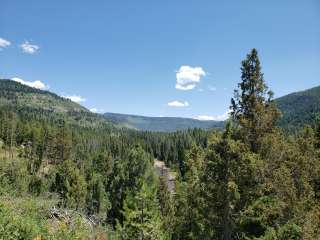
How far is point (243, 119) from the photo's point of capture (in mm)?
19922

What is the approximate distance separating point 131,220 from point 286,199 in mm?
13041

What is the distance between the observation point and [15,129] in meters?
118

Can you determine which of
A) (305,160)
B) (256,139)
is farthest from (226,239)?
(305,160)

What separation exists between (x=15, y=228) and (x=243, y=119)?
14027mm

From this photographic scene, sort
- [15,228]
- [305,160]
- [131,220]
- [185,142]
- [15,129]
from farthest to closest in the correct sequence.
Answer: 1. [185,142]
2. [15,129]
3. [131,220]
4. [305,160]
5. [15,228]

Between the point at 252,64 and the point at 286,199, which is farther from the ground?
the point at 252,64

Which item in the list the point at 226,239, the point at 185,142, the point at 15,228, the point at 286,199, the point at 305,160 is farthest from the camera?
the point at 185,142

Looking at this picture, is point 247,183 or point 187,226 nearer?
point 247,183

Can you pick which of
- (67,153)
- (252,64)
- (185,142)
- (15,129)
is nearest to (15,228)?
(252,64)

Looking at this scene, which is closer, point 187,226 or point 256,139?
point 256,139

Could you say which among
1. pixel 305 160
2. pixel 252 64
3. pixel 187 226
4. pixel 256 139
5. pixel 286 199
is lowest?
pixel 187 226

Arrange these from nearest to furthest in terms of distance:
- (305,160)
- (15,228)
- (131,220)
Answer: (15,228) < (305,160) < (131,220)

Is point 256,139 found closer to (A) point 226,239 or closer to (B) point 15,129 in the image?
(A) point 226,239

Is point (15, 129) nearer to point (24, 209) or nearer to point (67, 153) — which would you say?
point (67, 153)
